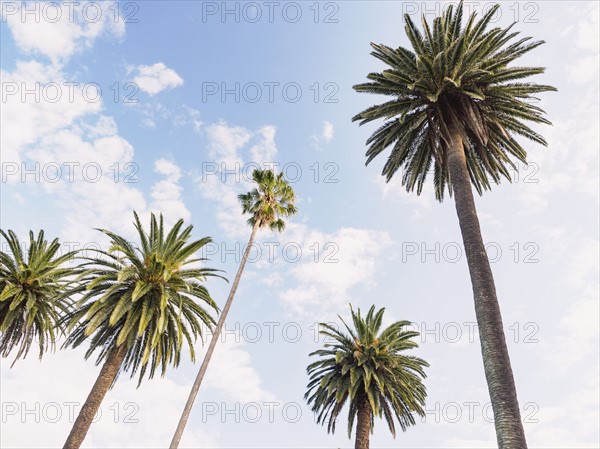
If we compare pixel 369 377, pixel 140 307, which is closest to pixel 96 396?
pixel 140 307

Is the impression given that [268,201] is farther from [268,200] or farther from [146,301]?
[146,301]

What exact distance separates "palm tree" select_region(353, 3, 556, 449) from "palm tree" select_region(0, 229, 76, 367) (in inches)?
800

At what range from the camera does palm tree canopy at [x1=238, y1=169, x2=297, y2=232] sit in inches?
1241

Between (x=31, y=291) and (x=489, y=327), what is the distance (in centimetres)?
2566

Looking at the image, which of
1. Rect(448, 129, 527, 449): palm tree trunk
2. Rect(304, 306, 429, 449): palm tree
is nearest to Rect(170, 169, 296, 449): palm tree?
Rect(304, 306, 429, 449): palm tree

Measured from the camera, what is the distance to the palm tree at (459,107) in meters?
15.0

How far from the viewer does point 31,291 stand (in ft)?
83.7

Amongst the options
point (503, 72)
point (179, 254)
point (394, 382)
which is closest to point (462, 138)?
point (503, 72)

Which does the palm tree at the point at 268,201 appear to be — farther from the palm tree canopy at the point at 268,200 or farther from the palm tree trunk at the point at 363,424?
the palm tree trunk at the point at 363,424

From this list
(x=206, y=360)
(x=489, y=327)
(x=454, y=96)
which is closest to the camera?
(x=489, y=327)

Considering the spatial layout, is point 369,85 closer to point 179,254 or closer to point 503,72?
point 503,72

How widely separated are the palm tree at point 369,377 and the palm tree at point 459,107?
44.9 ft

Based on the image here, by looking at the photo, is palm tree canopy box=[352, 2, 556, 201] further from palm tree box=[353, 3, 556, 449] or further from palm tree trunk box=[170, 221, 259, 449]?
palm tree trunk box=[170, 221, 259, 449]

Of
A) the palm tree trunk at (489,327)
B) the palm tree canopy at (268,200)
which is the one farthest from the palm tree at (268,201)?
the palm tree trunk at (489,327)
